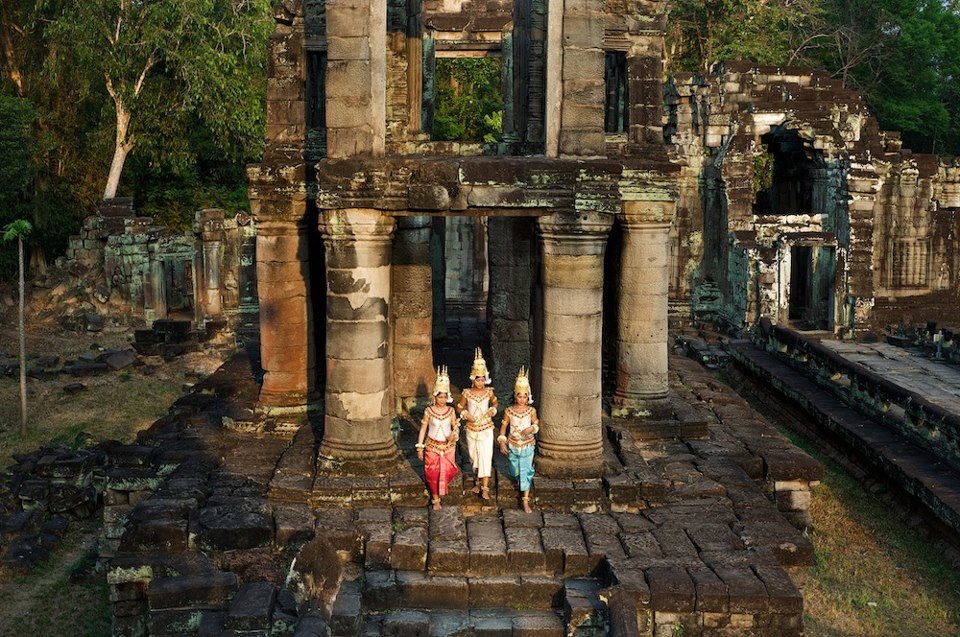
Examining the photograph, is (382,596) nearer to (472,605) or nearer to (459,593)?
(459,593)

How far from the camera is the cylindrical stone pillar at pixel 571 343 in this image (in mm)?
10828

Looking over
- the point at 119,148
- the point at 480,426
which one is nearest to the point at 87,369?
the point at 119,148

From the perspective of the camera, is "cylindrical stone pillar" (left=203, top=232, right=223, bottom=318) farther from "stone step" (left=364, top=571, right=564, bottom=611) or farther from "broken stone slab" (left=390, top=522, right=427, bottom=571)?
"stone step" (left=364, top=571, right=564, bottom=611)

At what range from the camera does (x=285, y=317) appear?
13.6 meters

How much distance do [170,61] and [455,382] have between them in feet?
60.9

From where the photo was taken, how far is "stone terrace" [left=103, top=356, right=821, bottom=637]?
8.89m

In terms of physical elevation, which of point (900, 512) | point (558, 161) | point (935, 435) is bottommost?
point (900, 512)

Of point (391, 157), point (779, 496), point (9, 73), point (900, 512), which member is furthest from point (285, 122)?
point (9, 73)

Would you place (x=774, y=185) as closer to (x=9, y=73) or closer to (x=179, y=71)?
(x=179, y=71)

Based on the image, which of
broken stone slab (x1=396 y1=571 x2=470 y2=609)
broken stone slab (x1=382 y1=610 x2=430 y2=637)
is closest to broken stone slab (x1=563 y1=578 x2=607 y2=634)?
broken stone slab (x1=396 y1=571 x2=470 y2=609)

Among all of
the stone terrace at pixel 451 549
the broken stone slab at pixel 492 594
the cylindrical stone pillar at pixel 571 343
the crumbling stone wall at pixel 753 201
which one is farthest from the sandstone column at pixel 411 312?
the crumbling stone wall at pixel 753 201

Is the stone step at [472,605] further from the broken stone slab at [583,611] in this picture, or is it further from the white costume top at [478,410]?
the white costume top at [478,410]

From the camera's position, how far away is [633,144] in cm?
1399

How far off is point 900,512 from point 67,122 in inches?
1143
